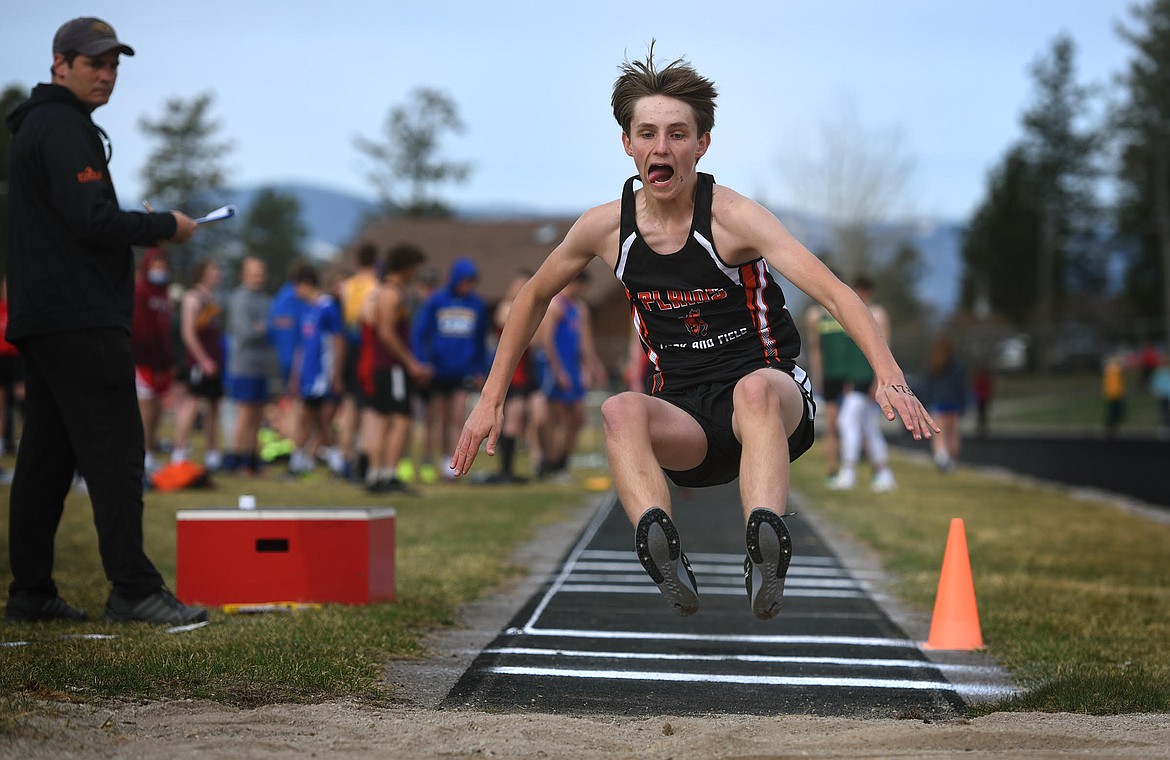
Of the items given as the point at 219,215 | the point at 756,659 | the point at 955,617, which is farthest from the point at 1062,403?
the point at 219,215

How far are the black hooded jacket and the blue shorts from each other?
8.58 metres

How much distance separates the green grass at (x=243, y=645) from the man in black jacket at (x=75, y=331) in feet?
1.03

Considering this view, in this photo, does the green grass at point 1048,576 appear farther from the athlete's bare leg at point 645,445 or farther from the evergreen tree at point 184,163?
the evergreen tree at point 184,163

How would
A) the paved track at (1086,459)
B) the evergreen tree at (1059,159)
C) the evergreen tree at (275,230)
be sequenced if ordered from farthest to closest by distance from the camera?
1. the evergreen tree at (275,230)
2. the evergreen tree at (1059,159)
3. the paved track at (1086,459)

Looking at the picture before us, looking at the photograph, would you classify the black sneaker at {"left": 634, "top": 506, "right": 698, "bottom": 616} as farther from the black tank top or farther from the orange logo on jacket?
the orange logo on jacket

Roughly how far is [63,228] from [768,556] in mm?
3526

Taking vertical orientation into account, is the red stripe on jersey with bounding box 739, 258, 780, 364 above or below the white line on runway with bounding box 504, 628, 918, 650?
above

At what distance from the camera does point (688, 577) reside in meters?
4.97

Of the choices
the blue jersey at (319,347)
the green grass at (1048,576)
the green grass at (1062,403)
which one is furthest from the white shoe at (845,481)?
the green grass at (1062,403)

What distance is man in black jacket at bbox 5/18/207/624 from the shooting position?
244 inches

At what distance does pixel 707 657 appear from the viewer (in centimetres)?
Answer: 606

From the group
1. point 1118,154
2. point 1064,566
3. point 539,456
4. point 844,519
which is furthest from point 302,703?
point 1118,154

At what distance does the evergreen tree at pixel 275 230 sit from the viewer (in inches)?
3986

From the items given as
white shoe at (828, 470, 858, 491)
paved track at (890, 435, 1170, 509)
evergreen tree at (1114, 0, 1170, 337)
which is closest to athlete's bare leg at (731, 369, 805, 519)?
white shoe at (828, 470, 858, 491)
